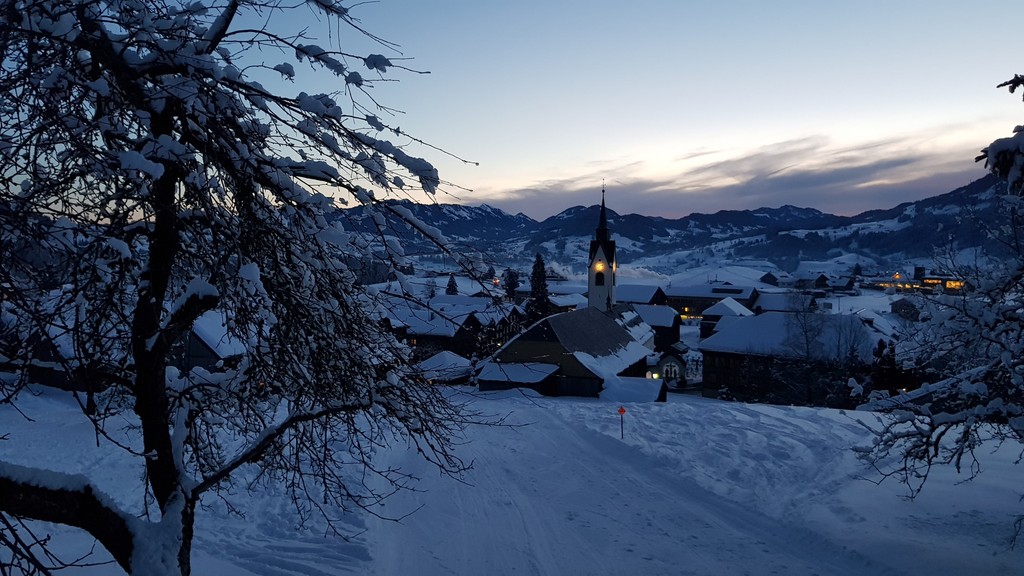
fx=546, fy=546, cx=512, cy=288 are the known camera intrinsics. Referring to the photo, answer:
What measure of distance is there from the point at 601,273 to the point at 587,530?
43526mm

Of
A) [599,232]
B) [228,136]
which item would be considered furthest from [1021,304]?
[599,232]

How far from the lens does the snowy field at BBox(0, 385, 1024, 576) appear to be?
9.15 meters

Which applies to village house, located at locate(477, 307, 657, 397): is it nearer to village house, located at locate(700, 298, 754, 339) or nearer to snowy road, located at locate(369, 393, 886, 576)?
snowy road, located at locate(369, 393, 886, 576)

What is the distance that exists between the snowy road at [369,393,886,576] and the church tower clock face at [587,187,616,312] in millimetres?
39208

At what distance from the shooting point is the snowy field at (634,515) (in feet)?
30.0

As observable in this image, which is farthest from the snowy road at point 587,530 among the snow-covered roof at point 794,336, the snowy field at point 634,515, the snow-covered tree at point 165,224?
the snow-covered roof at point 794,336

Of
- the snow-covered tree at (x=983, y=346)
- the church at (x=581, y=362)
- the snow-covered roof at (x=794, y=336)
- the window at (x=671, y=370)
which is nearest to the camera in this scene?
the snow-covered tree at (x=983, y=346)

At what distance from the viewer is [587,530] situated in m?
10.6

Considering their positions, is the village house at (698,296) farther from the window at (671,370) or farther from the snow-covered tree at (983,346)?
the snow-covered tree at (983,346)

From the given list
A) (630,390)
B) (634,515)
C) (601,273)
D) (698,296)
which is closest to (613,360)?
(630,390)

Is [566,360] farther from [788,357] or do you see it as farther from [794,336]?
[794,336]

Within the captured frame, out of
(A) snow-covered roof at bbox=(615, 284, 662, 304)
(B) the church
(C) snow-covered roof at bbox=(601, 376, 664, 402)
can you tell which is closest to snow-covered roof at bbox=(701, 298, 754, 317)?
(A) snow-covered roof at bbox=(615, 284, 662, 304)

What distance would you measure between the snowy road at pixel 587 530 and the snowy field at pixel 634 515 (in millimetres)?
39

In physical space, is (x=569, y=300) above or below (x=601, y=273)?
below
